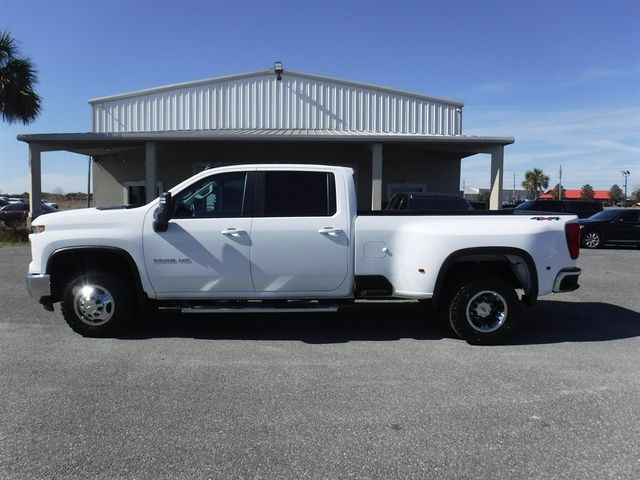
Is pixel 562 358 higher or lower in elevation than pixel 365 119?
lower

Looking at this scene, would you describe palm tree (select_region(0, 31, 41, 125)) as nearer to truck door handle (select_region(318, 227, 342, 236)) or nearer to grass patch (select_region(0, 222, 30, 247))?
grass patch (select_region(0, 222, 30, 247))

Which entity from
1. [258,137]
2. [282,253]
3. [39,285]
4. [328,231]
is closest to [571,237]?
[328,231]

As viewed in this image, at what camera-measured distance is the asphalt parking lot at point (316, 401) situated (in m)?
3.49

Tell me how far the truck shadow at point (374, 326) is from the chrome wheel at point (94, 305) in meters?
0.43

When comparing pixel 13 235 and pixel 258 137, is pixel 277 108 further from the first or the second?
pixel 13 235

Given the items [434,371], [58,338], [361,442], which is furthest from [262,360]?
[58,338]

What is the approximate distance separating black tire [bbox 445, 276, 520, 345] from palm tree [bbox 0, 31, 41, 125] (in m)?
19.0

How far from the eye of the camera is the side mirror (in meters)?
6.05

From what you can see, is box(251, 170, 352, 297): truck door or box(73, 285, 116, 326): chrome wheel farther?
box(73, 285, 116, 326): chrome wheel

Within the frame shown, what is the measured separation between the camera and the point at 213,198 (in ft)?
20.8

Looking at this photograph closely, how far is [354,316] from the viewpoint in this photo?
7680 millimetres

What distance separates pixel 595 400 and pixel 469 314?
73.3 inches

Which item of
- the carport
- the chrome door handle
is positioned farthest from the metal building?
the chrome door handle

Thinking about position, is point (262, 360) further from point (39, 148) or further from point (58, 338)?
point (39, 148)
